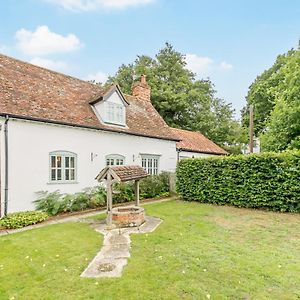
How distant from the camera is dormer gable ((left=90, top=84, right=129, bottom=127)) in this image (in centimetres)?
1559

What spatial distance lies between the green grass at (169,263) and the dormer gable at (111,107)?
282 inches

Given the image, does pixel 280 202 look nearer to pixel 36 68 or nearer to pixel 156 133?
pixel 156 133

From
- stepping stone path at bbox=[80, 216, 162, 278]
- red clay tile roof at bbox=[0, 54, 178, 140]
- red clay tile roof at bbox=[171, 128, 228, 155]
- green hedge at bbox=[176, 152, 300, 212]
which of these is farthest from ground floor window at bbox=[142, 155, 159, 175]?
stepping stone path at bbox=[80, 216, 162, 278]

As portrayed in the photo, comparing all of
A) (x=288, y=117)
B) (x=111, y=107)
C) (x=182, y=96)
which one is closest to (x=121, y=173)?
(x=111, y=107)

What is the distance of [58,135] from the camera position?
1295 cm

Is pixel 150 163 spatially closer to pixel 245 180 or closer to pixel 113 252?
pixel 245 180

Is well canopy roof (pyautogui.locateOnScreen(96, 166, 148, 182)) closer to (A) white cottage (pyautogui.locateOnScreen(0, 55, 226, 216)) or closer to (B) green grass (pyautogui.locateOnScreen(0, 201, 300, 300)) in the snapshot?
(B) green grass (pyautogui.locateOnScreen(0, 201, 300, 300))

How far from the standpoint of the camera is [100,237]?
327 inches

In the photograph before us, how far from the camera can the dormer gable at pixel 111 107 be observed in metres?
15.6

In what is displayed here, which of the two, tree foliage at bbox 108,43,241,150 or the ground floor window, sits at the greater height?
tree foliage at bbox 108,43,241,150

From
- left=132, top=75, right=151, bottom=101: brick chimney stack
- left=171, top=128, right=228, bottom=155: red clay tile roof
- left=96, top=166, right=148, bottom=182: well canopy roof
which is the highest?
left=132, top=75, right=151, bottom=101: brick chimney stack

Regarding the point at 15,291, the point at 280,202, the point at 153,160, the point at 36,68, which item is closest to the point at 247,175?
the point at 280,202

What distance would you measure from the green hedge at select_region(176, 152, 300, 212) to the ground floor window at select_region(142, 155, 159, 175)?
256 centimetres

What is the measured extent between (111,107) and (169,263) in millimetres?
11493
